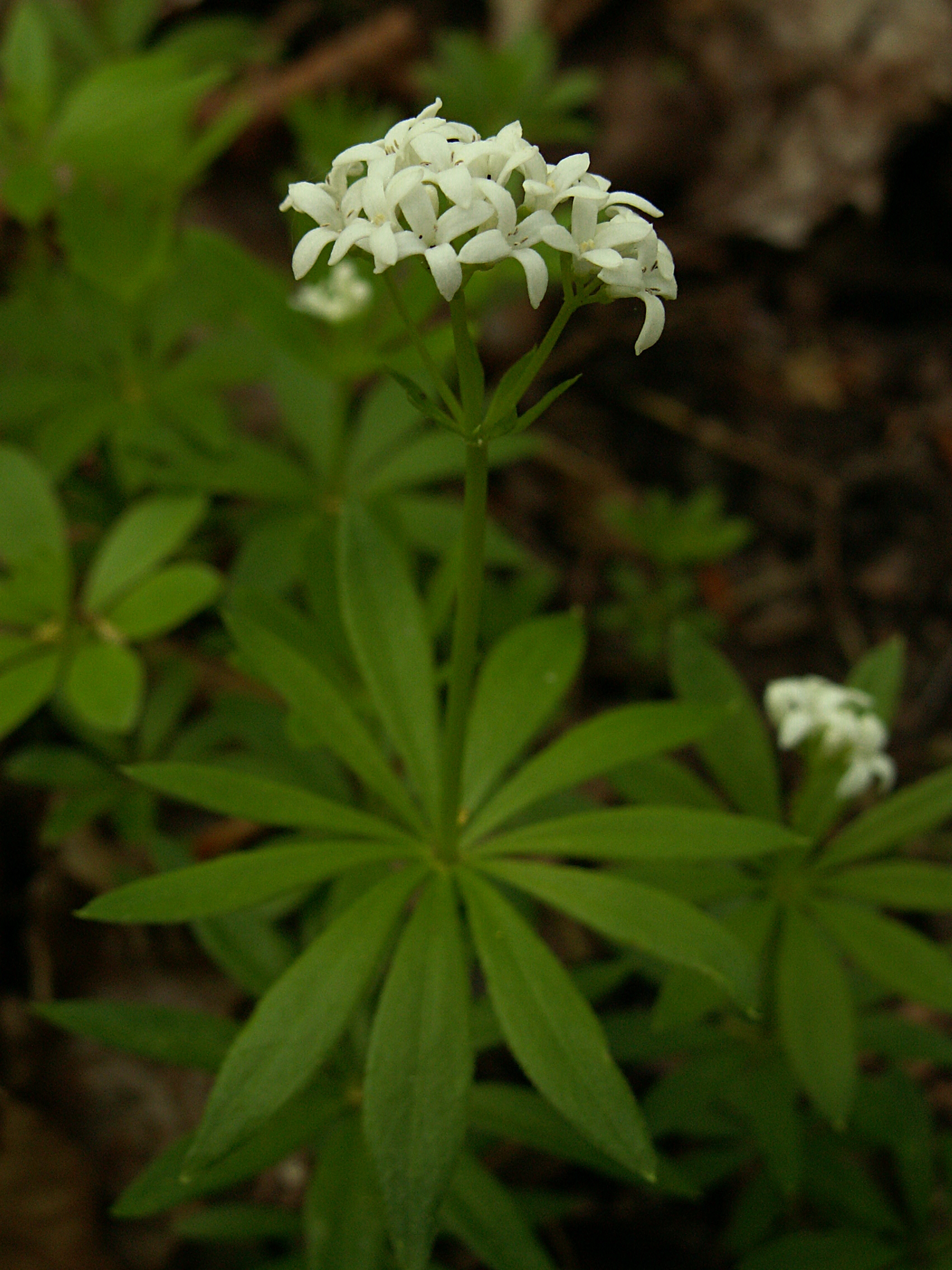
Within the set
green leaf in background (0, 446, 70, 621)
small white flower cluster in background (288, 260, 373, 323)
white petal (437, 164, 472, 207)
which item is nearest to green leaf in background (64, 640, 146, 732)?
green leaf in background (0, 446, 70, 621)

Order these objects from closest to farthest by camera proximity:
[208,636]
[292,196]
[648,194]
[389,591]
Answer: [292,196]
[389,591]
[208,636]
[648,194]

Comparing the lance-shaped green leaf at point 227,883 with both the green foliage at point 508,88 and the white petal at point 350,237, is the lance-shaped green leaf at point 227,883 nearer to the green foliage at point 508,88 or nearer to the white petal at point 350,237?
the white petal at point 350,237

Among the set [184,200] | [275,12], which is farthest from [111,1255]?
[275,12]

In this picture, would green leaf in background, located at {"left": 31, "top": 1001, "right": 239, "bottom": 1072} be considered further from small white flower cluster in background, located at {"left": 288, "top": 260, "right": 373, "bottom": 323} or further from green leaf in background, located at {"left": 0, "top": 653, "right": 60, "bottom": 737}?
small white flower cluster in background, located at {"left": 288, "top": 260, "right": 373, "bottom": 323}

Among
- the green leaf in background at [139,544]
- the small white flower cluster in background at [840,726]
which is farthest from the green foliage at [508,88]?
the small white flower cluster in background at [840,726]

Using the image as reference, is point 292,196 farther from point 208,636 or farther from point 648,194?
point 648,194

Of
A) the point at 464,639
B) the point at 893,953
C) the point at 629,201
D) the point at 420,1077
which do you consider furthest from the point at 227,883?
the point at 893,953

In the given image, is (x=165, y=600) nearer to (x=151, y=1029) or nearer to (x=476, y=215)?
(x=151, y=1029)
